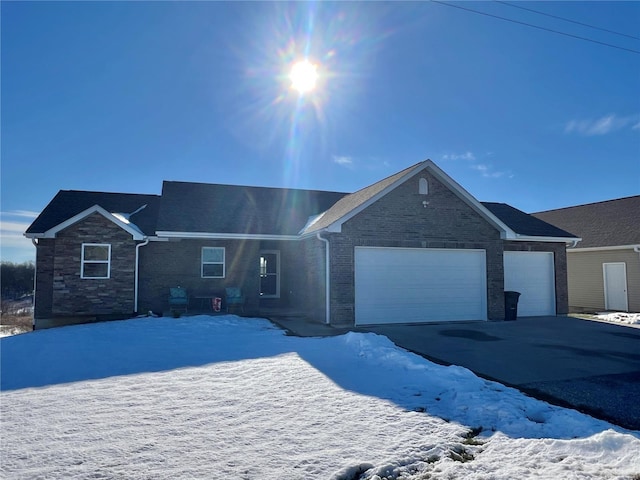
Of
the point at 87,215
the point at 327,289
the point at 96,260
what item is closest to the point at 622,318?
the point at 327,289

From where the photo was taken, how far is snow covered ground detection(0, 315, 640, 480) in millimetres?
3938

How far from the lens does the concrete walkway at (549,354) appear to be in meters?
6.09

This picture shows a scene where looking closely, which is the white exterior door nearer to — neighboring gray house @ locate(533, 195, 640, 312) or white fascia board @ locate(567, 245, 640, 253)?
neighboring gray house @ locate(533, 195, 640, 312)

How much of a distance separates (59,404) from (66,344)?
529cm

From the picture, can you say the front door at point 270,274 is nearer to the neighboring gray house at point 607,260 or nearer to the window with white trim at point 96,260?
the window with white trim at point 96,260

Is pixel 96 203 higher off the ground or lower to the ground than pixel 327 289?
higher

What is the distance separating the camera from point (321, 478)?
147 inches

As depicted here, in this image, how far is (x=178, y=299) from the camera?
15016mm

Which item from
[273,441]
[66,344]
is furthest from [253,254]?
[273,441]

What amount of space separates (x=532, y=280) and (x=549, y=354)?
8273mm

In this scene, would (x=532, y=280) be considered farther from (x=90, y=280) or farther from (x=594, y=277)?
(x=90, y=280)

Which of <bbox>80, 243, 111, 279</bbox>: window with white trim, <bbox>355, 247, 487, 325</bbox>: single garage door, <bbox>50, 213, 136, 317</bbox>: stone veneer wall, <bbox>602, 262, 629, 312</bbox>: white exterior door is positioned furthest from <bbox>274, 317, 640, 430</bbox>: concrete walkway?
<bbox>80, 243, 111, 279</bbox>: window with white trim

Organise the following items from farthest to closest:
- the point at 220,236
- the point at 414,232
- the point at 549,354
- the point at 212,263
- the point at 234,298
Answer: the point at 212,263 < the point at 220,236 < the point at 234,298 < the point at 414,232 < the point at 549,354

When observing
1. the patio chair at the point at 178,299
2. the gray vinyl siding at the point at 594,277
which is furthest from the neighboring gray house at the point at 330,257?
the gray vinyl siding at the point at 594,277
